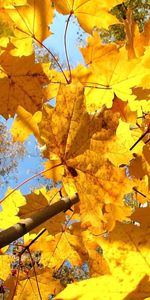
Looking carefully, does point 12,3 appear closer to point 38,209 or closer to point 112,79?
point 112,79

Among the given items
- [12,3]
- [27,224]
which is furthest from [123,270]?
[12,3]

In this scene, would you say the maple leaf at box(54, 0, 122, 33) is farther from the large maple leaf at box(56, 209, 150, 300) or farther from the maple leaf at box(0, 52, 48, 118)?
the large maple leaf at box(56, 209, 150, 300)

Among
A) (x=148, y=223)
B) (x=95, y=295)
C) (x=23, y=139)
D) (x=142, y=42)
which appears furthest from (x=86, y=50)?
(x=95, y=295)

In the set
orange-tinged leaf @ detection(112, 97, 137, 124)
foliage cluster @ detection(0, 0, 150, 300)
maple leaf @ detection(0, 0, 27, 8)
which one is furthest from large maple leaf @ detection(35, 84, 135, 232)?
maple leaf @ detection(0, 0, 27, 8)

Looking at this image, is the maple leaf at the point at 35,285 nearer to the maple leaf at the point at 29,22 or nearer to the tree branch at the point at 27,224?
the tree branch at the point at 27,224

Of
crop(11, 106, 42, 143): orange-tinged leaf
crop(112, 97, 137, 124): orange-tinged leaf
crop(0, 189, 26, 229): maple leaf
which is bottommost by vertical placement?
crop(0, 189, 26, 229): maple leaf

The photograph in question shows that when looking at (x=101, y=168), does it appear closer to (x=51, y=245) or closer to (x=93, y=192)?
(x=93, y=192)
